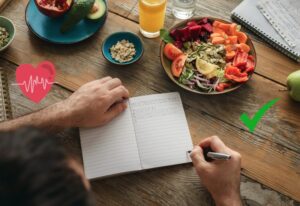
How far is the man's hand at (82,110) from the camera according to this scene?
1119mm

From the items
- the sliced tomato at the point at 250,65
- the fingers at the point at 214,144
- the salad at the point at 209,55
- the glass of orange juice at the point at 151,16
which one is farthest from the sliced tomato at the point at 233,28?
the fingers at the point at 214,144

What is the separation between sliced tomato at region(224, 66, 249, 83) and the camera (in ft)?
3.96

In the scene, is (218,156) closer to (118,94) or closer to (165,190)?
(165,190)

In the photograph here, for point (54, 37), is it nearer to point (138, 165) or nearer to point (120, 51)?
point (120, 51)

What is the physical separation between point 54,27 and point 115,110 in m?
0.39

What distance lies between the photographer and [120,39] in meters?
1.31

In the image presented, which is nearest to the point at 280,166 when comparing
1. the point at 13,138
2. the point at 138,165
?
the point at 138,165

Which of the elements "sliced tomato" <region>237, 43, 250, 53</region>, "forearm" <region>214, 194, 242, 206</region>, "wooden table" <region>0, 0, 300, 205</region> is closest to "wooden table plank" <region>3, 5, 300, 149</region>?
"wooden table" <region>0, 0, 300, 205</region>

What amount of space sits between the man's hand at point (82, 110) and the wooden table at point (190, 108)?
0.18 feet

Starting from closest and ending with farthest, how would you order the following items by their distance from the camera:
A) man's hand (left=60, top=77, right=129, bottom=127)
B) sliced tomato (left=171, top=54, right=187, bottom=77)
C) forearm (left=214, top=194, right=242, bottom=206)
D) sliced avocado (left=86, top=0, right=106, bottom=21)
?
1. forearm (left=214, top=194, right=242, bottom=206)
2. man's hand (left=60, top=77, right=129, bottom=127)
3. sliced tomato (left=171, top=54, right=187, bottom=77)
4. sliced avocado (left=86, top=0, right=106, bottom=21)

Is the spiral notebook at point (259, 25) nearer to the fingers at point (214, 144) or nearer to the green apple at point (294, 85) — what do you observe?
the green apple at point (294, 85)

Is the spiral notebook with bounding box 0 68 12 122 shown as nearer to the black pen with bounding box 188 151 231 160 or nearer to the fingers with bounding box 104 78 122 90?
the fingers with bounding box 104 78 122 90

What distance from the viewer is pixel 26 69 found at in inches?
50.3

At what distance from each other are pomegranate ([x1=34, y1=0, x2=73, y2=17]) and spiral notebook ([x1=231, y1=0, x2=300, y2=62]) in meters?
0.58
